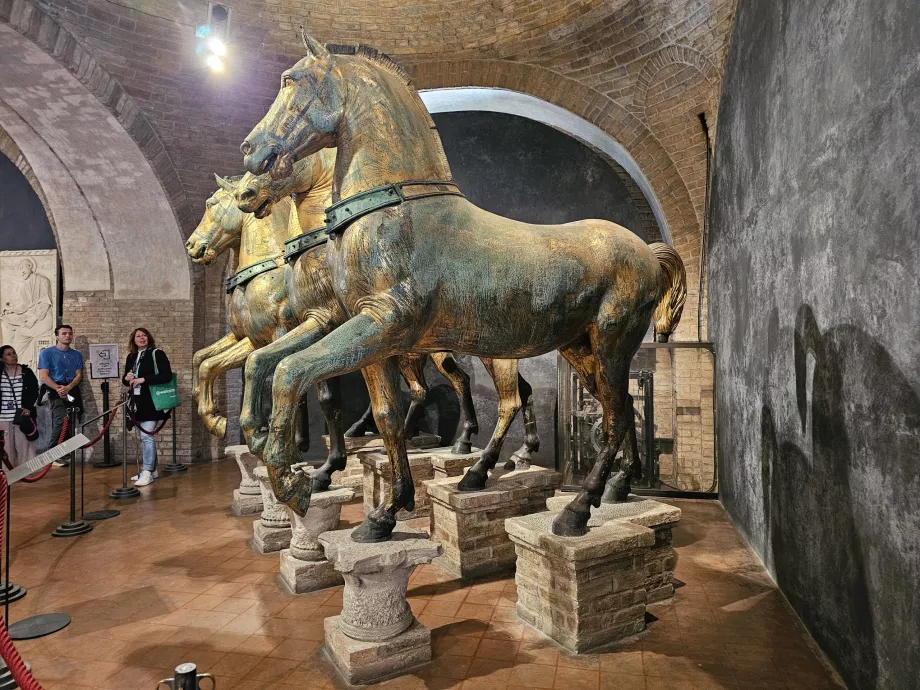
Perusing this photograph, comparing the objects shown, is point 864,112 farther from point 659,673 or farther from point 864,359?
point 659,673

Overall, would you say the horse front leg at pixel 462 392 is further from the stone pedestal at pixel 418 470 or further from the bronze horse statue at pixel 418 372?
the stone pedestal at pixel 418 470

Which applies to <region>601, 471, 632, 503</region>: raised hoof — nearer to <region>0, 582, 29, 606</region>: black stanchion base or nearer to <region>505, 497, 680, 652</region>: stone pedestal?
<region>505, 497, 680, 652</region>: stone pedestal

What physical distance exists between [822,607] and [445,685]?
1892 millimetres

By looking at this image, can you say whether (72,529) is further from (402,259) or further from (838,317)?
(838,317)

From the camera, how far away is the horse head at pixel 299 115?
274 centimetres

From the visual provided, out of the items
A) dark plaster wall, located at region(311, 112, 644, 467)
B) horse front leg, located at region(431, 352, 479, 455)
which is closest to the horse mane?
horse front leg, located at region(431, 352, 479, 455)

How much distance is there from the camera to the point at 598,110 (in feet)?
24.8

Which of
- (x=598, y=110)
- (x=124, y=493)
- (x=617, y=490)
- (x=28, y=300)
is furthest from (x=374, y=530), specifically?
(x=28, y=300)

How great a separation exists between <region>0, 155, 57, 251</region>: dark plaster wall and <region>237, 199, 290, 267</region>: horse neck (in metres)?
6.79

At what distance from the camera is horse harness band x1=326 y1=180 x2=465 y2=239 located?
105 inches

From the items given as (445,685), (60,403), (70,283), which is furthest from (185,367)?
(445,685)

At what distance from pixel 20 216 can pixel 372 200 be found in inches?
388

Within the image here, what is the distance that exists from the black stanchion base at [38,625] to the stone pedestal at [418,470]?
7.38 feet

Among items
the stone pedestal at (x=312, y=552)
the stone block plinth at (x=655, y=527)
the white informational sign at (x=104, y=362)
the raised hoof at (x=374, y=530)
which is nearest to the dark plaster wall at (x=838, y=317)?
the stone block plinth at (x=655, y=527)
